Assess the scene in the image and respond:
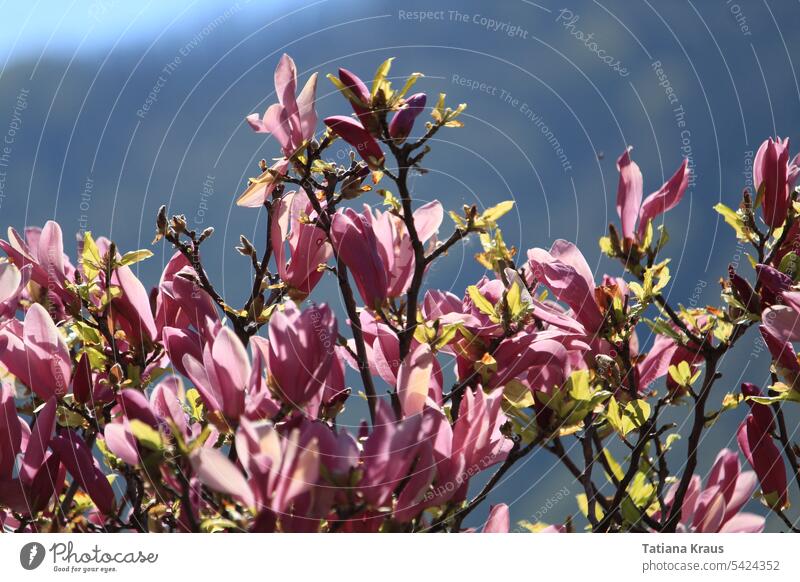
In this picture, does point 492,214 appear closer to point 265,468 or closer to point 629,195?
point 629,195

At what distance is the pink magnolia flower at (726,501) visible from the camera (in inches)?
24.9

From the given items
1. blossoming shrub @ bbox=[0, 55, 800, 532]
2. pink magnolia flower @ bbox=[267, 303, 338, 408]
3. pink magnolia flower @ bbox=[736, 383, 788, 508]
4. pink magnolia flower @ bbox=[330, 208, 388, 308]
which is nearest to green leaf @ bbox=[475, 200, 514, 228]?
blossoming shrub @ bbox=[0, 55, 800, 532]

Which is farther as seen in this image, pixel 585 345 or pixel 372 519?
pixel 585 345

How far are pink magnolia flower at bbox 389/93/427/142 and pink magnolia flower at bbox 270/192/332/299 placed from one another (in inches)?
5.5

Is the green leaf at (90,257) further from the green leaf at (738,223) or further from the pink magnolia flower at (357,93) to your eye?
the green leaf at (738,223)

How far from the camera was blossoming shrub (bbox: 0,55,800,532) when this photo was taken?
501mm

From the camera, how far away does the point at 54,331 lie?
0.64 meters

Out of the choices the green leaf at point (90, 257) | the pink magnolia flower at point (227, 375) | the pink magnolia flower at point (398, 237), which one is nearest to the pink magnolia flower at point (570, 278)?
the pink magnolia flower at point (398, 237)

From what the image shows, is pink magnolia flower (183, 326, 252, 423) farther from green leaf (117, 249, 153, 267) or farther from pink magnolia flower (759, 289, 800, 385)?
pink magnolia flower (759, 289, 800, 385)

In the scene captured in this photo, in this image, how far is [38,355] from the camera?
2.10ft
